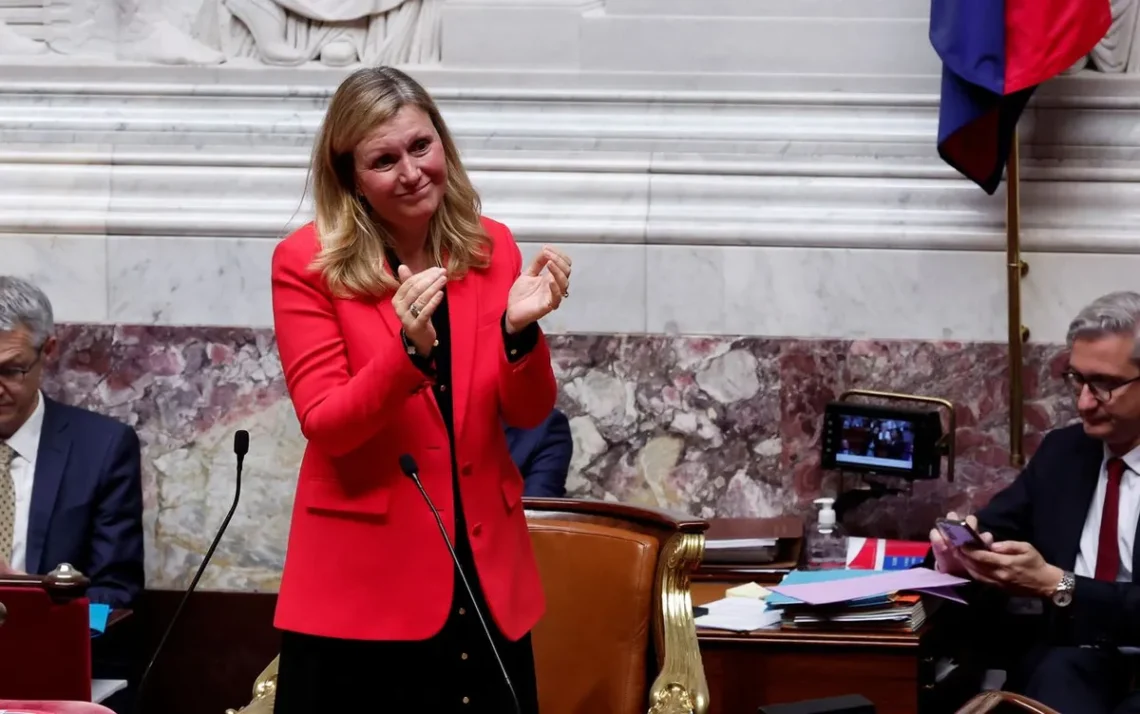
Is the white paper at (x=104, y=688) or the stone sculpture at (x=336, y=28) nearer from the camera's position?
the white paper at (x=104, y=688)

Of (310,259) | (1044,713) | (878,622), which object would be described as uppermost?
(310,259)

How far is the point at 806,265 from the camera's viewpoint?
4.61m

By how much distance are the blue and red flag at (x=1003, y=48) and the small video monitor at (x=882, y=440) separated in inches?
30.9

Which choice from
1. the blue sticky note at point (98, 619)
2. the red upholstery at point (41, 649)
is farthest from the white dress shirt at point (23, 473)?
the red upholstery at point (41, 649)

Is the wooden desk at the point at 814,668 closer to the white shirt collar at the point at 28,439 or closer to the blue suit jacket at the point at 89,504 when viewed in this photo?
the blue suit jacket at the point at 89,504

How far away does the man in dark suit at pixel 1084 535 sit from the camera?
146 inches

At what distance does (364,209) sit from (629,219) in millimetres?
1979

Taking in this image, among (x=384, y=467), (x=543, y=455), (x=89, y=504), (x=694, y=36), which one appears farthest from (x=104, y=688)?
(x=694, y=36)

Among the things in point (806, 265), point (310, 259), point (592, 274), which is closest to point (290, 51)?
point (592, 274)

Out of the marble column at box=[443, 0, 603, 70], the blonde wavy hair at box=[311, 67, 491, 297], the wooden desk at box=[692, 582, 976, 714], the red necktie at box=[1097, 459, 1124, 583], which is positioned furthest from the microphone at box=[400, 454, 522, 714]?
the marble column at box=[443, 0, 603, 70]

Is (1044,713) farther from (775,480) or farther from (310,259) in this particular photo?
(775,480)

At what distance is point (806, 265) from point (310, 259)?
7.46 ft

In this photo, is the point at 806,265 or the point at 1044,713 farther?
the point at 806,265

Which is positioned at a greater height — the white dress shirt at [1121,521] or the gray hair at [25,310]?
the gray hair at [25,310]
